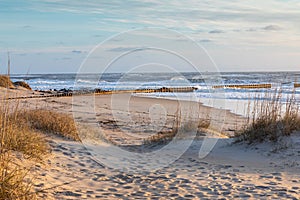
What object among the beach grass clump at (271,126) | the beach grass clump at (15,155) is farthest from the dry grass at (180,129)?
the beach grass clump at (15,155)

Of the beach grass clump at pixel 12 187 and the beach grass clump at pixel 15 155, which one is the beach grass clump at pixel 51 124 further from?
the beach grass clump at pixel 12 187

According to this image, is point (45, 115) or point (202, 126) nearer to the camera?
point (45, 115)

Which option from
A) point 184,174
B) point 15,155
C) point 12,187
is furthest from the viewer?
point 184,174

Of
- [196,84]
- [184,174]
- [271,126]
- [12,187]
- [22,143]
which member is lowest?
[184,174]

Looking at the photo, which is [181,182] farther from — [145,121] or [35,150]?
[145,121]

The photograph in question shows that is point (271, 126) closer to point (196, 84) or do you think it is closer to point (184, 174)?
point (184, 174)

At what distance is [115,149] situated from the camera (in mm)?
9617

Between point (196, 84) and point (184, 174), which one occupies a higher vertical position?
point (196, 84)

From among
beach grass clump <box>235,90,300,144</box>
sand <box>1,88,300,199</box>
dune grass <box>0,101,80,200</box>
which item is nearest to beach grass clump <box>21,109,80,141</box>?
dune grass <box>0,101,80,200</box>

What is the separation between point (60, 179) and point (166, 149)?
3876 millimetres

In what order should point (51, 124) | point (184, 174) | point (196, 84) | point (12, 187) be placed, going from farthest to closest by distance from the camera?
1. point (196, 84)
2. point (51, 124)
3. point (184, 174)
4. point (12, 187)

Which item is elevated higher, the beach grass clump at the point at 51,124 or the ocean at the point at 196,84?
the ocean at the point at 196,84

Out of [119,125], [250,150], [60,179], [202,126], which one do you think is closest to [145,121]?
[119,125]

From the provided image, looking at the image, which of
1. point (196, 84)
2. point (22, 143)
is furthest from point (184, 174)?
point (196, 84)
